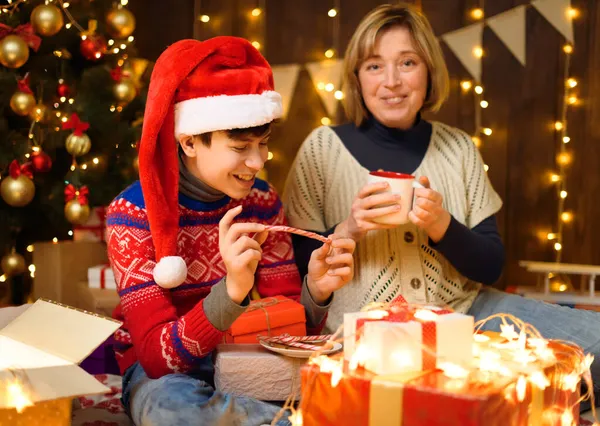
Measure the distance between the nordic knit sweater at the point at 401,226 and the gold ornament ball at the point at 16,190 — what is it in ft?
2.78

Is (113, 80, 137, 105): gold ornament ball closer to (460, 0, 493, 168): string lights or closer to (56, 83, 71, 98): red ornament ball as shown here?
(56, 83, 71, 98): red ornament ball

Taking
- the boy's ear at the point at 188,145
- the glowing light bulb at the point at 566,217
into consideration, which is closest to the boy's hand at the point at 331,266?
the boy's ear at the point at 188,145

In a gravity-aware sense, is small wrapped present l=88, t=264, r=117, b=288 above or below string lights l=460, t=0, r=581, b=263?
below

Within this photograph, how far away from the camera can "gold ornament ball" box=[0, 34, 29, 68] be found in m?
2.26

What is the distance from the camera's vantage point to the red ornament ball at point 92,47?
2475 mm

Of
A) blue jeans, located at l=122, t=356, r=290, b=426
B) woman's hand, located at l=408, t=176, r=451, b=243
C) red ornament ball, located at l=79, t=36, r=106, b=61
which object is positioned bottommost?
blue jeans, located at l=122, t=356, r=290, b=426

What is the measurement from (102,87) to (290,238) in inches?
39.7

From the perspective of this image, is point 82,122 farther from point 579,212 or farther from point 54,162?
point 579,212

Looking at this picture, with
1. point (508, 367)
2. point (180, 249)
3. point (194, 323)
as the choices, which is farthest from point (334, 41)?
point (508, 367)

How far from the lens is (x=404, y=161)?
6.53ft

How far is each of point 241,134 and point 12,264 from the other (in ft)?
3.99

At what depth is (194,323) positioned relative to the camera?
1457 mm

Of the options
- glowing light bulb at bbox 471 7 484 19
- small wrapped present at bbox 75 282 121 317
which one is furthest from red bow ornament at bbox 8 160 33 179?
glowing light bulb at bbox 471 7 484 19

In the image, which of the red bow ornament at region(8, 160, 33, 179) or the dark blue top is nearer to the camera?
the dark blue top
